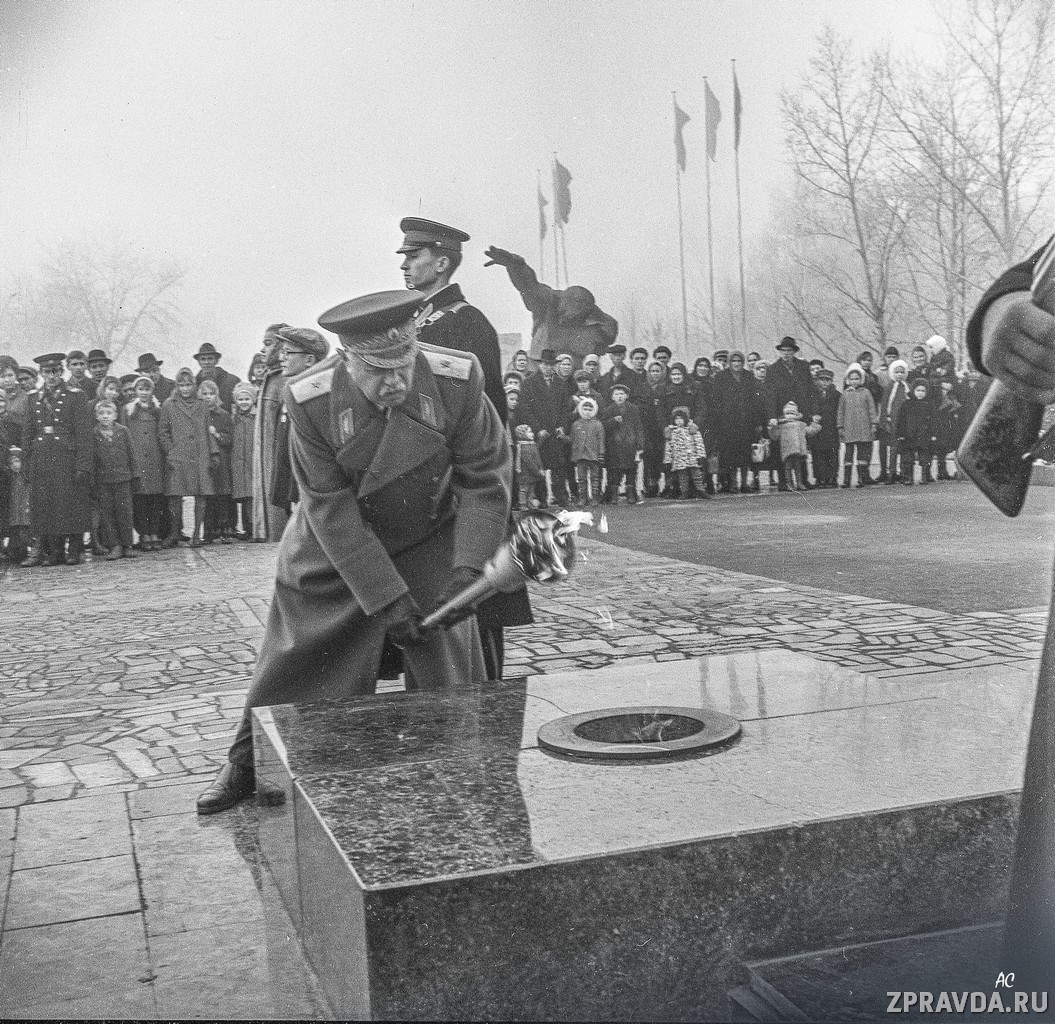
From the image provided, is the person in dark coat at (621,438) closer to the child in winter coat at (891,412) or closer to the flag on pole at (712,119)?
the flag on pole at (712,119)

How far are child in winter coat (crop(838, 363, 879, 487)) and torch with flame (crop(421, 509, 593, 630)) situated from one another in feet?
50.8

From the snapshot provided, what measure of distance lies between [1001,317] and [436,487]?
2303mm

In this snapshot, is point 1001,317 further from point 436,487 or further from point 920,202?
point 920,202

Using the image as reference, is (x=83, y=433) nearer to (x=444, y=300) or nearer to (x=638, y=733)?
(x=444, y=300)

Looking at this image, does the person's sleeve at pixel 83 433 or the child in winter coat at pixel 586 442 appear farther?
the child in winter coat at pixel 586 442

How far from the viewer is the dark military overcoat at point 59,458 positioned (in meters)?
12.2

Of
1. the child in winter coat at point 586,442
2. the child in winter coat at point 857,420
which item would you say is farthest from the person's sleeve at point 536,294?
the child in winter coat at point 857,420

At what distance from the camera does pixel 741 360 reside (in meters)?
18.1

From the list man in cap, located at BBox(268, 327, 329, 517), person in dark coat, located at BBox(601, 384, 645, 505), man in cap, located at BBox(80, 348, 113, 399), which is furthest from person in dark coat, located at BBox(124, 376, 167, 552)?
man in cap, located at BBox(268, 327, 329, 517)

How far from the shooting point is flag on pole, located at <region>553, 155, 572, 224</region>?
33.4 ft

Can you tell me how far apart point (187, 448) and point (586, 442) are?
5157 millimetres

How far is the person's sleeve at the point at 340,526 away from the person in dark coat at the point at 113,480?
9.47m
